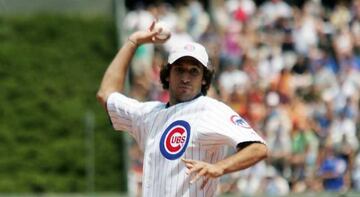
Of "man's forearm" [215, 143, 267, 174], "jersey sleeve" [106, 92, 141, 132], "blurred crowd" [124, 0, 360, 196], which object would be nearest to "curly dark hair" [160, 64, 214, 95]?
"jersey sleeve" [106, 92, 141, 132]

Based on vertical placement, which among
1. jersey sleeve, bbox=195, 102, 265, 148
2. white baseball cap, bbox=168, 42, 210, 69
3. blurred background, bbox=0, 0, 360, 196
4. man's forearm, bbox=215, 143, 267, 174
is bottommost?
blurred background, bbox=0, 0, 360, 196

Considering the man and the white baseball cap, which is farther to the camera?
the white baseball cap

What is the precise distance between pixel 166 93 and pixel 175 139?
10701 mm

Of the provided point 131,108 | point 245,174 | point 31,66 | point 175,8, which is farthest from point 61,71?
point 131,108

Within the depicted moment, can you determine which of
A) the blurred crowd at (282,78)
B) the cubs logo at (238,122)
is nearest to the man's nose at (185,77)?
the cubs logo at (238,122)

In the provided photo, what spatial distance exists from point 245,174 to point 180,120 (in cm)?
951

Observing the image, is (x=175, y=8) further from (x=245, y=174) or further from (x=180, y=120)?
(x=180, y=120)

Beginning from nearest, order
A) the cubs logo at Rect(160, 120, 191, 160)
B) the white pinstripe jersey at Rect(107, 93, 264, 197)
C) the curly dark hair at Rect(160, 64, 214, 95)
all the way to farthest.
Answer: the white pinstripe jersey at Rect(107, 93, 264, 197), the cubs logo at Rect(160, 120, 191, 160), the curly dark hair at Rect(160, 64, 214, 95)

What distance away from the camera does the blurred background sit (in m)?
16.8

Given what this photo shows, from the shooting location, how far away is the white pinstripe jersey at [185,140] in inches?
259

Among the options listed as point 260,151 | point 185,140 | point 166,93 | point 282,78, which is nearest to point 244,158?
point 260,151

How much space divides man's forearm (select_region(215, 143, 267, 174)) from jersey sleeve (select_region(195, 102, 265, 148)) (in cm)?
5

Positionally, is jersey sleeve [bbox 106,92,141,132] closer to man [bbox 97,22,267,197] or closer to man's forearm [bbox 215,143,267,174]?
man [bbox 97,22,267,197]

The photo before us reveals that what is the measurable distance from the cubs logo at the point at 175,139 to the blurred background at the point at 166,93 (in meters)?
8.25
